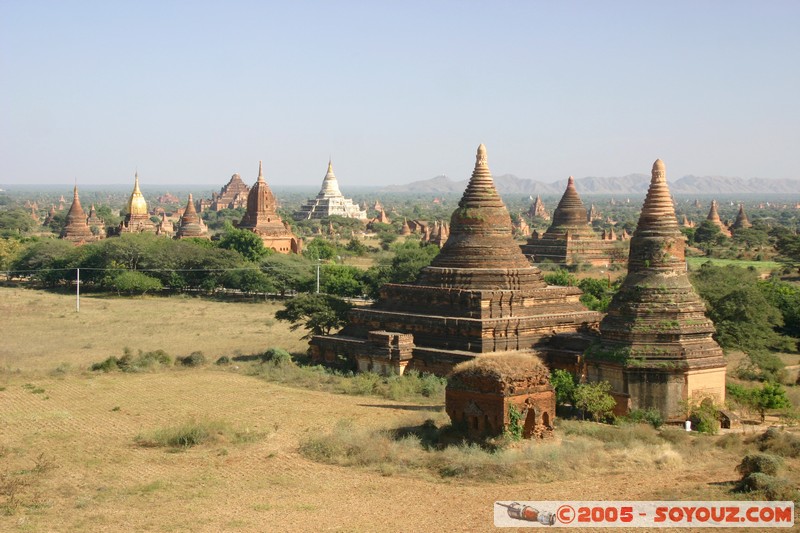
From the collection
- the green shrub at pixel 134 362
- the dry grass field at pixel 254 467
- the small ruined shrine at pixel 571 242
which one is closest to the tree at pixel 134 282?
the small ruined shrine at pixel 571 242

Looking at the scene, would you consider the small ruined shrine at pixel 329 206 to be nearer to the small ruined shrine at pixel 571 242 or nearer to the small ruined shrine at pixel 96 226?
the small ruined shrine at pixel 96 226

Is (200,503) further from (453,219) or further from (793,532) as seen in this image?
(453,219)

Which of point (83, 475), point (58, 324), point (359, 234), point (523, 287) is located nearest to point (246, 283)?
point (58, 324)

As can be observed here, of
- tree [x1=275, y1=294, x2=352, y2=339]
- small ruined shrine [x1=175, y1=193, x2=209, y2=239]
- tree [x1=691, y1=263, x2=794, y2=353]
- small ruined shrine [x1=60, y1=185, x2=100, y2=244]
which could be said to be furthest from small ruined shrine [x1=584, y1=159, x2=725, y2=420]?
small ruined shrine [x1=60, y1=185, x2=100, y2=244]

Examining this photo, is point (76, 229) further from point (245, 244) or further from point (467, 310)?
point (467, 310)

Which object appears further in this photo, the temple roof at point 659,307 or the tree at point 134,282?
the tree at point 134,282

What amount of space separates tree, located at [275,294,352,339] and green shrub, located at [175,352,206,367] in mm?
3494

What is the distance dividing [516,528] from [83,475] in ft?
24.9

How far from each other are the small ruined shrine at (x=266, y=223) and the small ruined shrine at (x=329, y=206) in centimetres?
6762

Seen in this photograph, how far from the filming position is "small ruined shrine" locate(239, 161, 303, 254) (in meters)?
70.1

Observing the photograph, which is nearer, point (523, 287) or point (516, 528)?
point (516, 528)

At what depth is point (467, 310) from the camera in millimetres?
27219

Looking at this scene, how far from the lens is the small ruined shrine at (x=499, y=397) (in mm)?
19344

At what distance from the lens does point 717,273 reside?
39.1 metres
